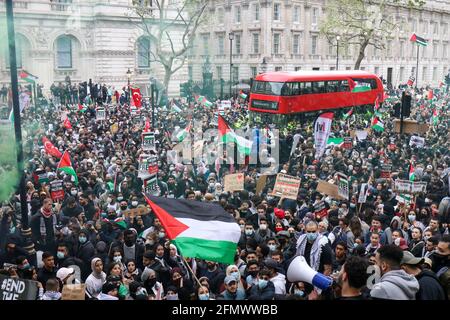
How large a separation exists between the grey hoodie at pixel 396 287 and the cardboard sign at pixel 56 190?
314 inches

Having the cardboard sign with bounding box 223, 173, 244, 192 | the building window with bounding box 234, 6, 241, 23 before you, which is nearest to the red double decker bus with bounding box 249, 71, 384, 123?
the cardboard sign with bounding box 223, 173, 244, 192

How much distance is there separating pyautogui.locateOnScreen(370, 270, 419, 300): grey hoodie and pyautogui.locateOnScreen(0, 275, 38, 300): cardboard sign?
11.0 feet

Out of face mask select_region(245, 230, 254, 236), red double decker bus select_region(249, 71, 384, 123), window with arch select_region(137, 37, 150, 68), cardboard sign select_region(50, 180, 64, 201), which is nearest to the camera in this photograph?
face mask select_region(245, 230, 254, 236)

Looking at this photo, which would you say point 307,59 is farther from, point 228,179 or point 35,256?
point 35,256

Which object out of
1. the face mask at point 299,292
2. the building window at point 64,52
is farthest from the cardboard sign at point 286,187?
the building window at point 64,52

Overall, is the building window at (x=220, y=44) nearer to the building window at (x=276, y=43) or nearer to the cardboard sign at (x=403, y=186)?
the building window at (x=276, y=43)

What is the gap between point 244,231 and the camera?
8.98 m

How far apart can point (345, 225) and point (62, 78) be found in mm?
37263

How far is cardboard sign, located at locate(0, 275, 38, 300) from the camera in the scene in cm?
553

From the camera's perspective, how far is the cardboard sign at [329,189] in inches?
442

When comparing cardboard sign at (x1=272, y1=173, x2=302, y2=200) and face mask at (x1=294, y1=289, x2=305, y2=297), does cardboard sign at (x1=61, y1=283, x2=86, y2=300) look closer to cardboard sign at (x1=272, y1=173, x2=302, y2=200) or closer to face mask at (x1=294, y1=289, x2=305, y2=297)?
face mask at (x1=294, y1=289, x2=305, y2=297)

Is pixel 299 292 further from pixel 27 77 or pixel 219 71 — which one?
pixel 219 71
